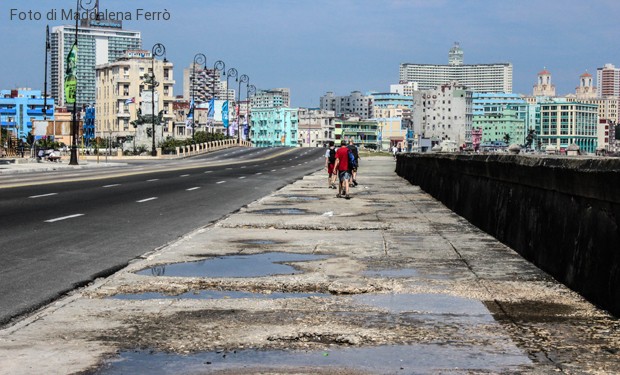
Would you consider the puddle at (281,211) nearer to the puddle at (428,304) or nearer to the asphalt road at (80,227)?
the asphalt road at (80,227)

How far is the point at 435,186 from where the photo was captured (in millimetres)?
31531

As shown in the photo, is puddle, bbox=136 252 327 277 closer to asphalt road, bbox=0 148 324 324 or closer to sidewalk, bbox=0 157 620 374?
sidewalk, bbox=0 157 620 374

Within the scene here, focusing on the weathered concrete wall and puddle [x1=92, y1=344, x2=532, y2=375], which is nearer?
puddle [x1=92, y1=344, x2=532, y2=375]

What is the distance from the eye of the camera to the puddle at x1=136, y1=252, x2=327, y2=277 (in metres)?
11.6

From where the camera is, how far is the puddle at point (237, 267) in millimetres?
11578

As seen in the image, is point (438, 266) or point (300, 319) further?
point (438, 266)

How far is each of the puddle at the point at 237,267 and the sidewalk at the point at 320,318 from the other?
3 cm

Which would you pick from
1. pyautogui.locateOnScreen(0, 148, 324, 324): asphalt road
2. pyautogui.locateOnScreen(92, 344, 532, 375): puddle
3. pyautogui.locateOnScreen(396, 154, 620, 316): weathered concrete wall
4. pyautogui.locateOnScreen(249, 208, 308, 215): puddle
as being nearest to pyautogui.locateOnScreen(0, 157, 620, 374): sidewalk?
pyautogui.locateOnScreen(92, 344, 532, 375): puddle

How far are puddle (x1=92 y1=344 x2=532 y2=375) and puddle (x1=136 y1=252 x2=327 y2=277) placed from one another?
15.0 feet

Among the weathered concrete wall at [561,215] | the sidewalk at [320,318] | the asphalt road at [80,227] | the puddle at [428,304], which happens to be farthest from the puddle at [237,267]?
the weathered concrete wall at [561,215]

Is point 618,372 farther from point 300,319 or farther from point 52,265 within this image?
point 52,265

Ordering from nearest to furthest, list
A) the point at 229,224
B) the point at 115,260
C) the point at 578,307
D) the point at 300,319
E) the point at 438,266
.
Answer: the point at 300,319, the point at 578,307, the point at 438,266, the point at 115,260, the point at 229,224

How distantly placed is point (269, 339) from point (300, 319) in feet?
3.10

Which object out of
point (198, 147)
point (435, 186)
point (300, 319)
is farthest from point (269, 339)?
point (198, 147)
